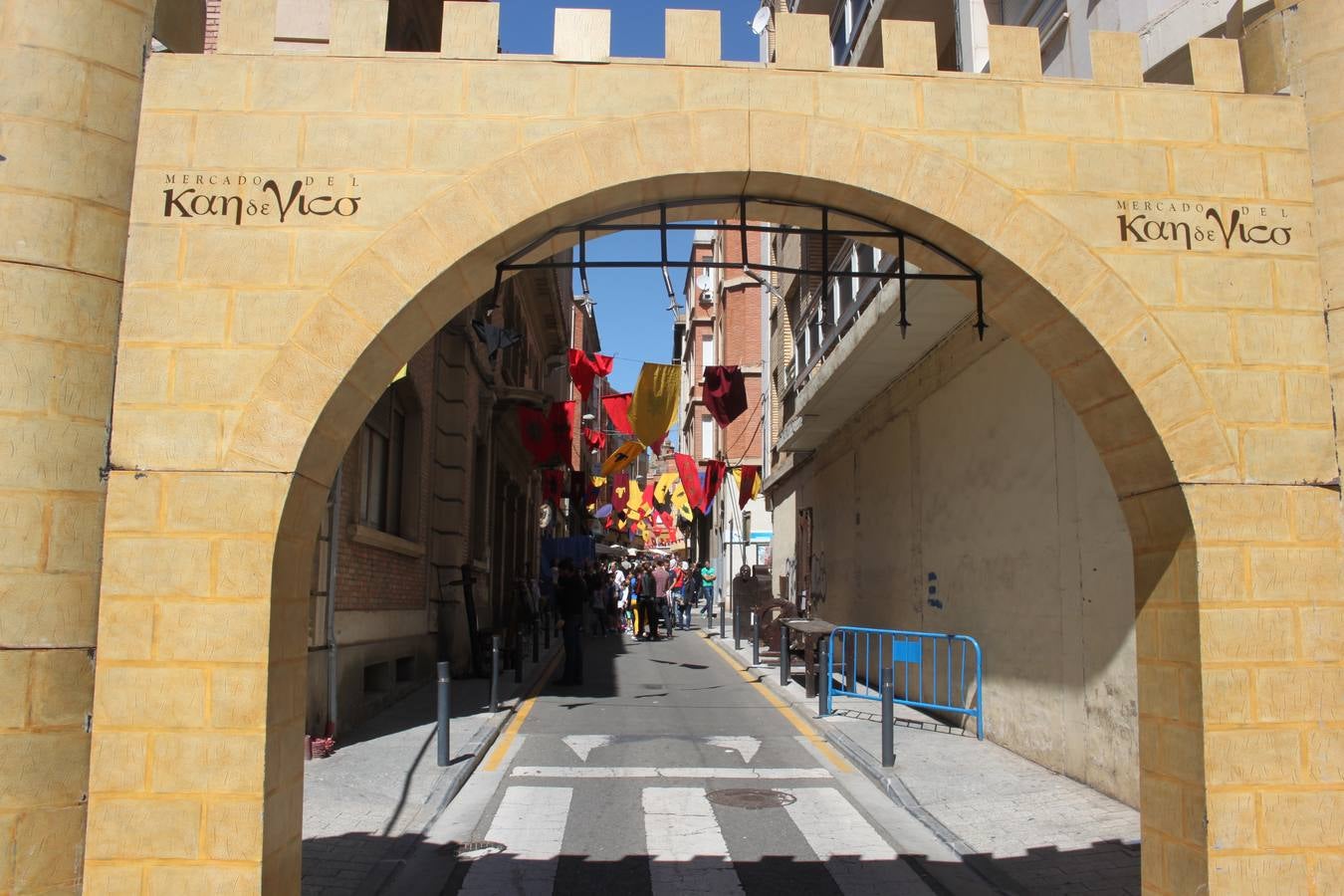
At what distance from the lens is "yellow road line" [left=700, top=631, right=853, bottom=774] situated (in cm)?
1038

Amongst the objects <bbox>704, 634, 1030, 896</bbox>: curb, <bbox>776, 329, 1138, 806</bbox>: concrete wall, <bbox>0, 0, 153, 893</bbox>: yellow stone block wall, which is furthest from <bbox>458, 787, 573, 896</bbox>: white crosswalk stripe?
<bbox>776, 329, 1138, 806</bbox>: concrete wall

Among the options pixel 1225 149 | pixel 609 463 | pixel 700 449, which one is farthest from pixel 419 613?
pixel 700 449

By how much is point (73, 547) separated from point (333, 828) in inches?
148

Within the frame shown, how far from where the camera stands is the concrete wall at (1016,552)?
8.54 metres

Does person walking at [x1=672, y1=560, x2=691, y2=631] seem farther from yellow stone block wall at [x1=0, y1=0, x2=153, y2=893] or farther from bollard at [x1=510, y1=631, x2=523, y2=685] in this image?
yellow stone block wall at [x1=0, y1=0, x2=153, y2=893]

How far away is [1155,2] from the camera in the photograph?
810 centimetres

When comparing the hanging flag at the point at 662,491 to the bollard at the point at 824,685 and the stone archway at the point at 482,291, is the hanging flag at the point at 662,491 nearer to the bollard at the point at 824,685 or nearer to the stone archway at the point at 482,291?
the bollard at the point at 824,685

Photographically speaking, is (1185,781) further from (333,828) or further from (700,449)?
(700,449)

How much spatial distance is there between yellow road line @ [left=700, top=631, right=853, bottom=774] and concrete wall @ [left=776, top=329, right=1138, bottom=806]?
1752 millimetres

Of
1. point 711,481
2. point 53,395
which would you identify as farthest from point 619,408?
point 53,395

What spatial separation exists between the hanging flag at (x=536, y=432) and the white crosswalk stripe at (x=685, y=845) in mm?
12525

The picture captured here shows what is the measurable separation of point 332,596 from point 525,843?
4.41m

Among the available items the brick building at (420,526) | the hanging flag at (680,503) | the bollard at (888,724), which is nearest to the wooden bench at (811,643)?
the bollard at (888,724)

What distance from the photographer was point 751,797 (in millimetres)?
8852
